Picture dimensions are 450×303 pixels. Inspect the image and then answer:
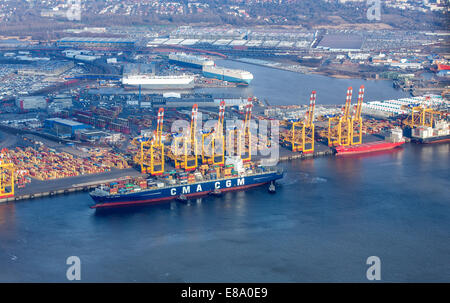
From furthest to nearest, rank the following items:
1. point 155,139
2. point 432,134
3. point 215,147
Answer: point 432,134, point 215,147, point 155,139

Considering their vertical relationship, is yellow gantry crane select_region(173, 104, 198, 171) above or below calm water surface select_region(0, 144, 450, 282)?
above

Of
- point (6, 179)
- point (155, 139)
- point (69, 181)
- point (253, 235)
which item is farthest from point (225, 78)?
point (253, 235)

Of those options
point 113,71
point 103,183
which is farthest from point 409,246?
point 113,71

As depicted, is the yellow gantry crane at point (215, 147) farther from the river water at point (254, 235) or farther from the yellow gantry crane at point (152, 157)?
the river water at point (254, 235)

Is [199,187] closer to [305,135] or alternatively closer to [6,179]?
[6,179]

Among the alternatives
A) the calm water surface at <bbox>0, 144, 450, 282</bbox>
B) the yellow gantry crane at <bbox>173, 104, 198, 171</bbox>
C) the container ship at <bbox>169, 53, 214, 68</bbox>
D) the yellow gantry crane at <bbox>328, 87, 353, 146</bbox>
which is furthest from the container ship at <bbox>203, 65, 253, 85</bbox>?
the calm water surface at <bbox>0, 144, 450, 282</bbox>

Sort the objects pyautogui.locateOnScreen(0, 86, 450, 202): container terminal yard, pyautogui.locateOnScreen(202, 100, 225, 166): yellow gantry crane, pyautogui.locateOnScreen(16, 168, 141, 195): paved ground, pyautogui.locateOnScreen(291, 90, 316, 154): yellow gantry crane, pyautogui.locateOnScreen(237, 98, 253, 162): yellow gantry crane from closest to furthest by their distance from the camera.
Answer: pyautogui.locateOnScreen(16, 168, 141, 195): paved ground, pyautogui.locateOnScreen(0, 86, 450, 202): container terminal yard, pyautogui.locateOnScreen(202, 100, 225, 166): yellow gantry crane, pyautogui.locateOnScreen(237, 98, 253, 162): yellow gantry crane, pyautogui.locateOnScreen(291, 90, 316, 154): yellow gantry crane

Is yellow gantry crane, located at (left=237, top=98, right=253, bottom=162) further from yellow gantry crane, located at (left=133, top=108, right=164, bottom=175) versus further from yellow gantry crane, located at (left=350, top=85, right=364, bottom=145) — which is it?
yellow gantry crane, located at (left=350, top=85, right=364, bottom=145)

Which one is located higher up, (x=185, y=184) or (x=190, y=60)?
(x=190, y=60)
